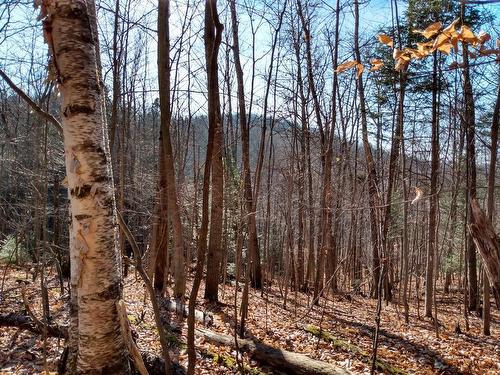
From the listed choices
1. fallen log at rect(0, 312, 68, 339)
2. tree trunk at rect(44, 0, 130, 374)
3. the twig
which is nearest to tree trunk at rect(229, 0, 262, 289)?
the twig

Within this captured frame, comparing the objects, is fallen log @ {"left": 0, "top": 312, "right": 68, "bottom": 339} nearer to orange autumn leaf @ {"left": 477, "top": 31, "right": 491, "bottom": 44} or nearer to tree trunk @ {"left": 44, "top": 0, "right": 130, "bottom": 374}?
tree trunk @ {"left": 44, "top": 0, "right": 130, "bottom": 374}

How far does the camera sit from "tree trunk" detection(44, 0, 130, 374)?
202 cm

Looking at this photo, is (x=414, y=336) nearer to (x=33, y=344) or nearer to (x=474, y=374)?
(x=474, y=374)

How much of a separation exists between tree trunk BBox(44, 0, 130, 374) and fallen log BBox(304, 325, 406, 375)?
4806mm

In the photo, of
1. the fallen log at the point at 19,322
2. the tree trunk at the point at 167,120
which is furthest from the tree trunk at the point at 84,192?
the fallen log at the point at 19,322

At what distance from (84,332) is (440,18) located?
10.3 meters

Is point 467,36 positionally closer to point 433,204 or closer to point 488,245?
point 488,245

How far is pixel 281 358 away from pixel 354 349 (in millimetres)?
1727

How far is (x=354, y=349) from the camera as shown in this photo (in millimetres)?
6355

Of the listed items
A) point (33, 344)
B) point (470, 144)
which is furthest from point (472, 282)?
point (33, 344)

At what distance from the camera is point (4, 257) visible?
583 inches

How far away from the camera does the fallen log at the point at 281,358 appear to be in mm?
5070

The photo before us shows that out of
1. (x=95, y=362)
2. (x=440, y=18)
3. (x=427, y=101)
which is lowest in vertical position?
(x=95, y=362)

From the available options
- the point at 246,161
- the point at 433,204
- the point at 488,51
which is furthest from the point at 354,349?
the point at 488,51
